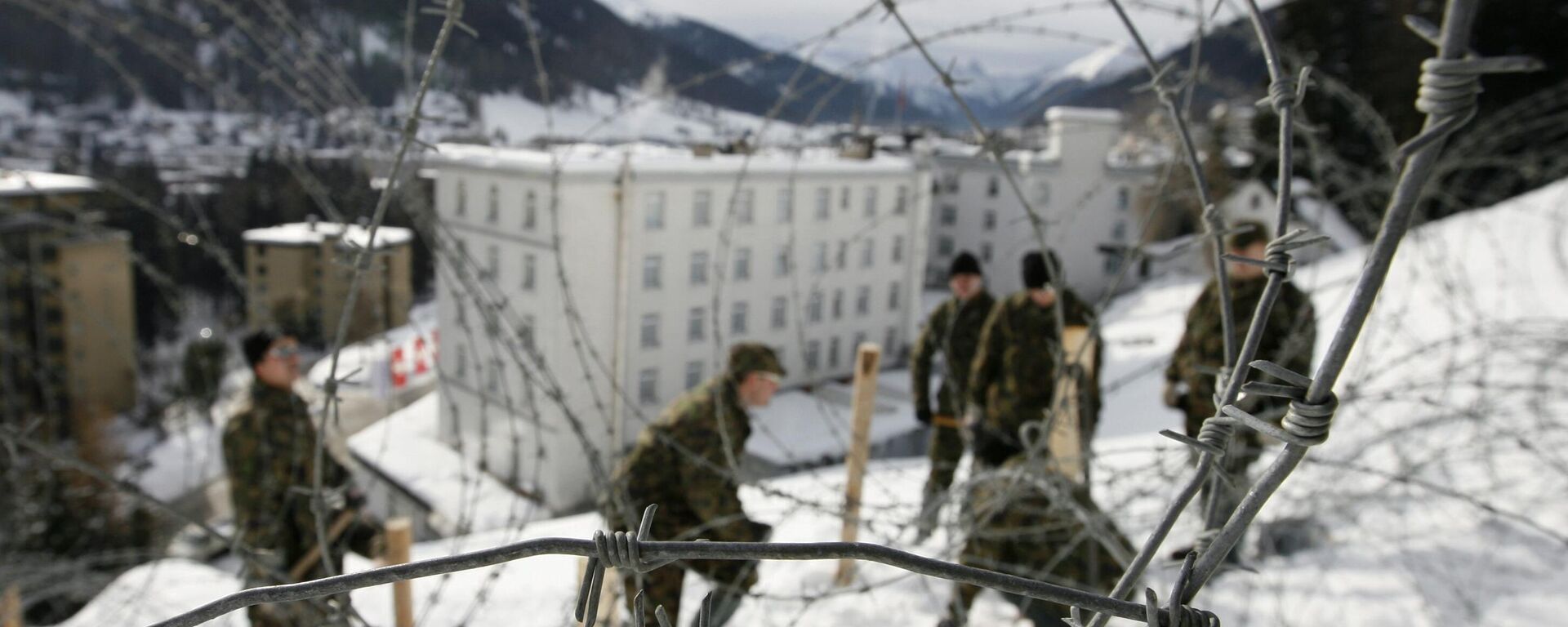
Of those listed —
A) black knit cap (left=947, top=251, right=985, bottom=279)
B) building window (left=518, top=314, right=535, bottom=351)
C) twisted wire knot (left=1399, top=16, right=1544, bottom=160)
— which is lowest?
black knit cap (left=947, top=251, right=985, bottom=279)

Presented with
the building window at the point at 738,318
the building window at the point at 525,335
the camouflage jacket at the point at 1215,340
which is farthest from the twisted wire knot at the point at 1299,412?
the building window at the point at 738,318

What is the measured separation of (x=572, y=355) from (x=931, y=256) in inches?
507

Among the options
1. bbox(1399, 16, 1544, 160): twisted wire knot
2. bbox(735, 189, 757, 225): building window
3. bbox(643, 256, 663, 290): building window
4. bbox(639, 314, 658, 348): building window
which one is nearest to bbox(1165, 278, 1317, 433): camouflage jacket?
bbox(1399, 16, 1544, 160): twisted wire knot

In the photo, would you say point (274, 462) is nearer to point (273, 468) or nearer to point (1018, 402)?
point (273, 468)

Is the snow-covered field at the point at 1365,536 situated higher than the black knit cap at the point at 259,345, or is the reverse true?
the black knit cap at the point at 259,345

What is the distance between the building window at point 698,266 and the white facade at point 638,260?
0.03 metres

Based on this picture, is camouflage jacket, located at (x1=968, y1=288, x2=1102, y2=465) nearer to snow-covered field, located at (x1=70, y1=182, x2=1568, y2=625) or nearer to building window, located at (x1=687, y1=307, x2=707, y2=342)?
snow-covered field, located at (x1=70, y1=182, x2=1568, y2=625)

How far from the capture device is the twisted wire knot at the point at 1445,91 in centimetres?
66

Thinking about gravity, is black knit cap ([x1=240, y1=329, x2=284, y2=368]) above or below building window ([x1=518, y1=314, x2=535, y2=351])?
below

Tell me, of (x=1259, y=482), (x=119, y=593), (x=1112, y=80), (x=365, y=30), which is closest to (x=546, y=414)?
(x=365, y=30)

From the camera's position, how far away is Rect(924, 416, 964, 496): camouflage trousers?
4.96 metres

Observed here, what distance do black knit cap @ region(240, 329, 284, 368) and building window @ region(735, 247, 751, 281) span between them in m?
15.7

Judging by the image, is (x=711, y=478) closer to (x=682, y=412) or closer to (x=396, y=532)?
(x=682, y=412)

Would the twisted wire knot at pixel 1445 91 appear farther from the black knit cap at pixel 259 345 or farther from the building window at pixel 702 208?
the building window at pixel 702 208
